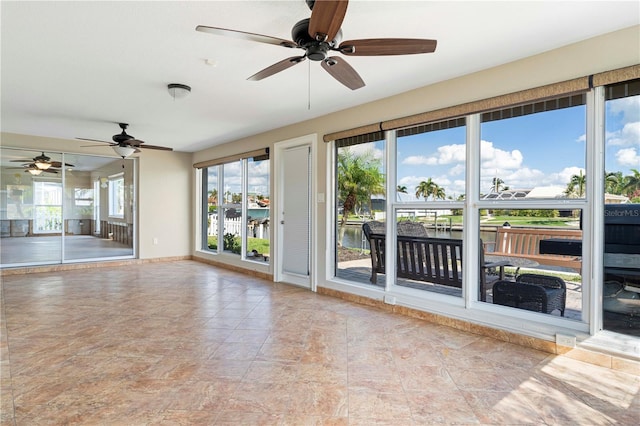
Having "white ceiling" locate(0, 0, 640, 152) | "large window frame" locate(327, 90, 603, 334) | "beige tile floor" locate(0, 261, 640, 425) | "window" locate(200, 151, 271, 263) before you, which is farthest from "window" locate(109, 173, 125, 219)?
"large window frame" locate(327, 90, 603, 334)

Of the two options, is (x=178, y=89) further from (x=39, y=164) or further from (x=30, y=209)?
(x=30, y=209)

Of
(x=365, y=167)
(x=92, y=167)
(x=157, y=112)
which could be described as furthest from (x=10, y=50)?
(x=92, y=167)

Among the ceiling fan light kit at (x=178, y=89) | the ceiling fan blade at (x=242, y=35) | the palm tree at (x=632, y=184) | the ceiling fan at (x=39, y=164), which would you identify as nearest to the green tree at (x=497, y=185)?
the palm tree at (x=632, y=184)

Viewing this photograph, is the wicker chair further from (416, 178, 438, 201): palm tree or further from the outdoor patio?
(416, 178, 438, 201): palm tree

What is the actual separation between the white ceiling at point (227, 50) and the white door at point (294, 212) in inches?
32.0

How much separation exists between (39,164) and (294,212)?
4738 millimetres

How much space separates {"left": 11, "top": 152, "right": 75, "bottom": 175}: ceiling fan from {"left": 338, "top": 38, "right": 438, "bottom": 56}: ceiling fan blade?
652 cm

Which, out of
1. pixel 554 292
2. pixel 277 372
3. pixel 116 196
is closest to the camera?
pixel 277 372

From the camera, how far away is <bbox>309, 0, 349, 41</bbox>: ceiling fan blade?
167cm

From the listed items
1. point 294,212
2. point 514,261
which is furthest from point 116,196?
point 514,261

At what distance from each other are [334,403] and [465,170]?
2.42 metres

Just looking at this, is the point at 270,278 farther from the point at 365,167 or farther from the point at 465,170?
the point at 465,170

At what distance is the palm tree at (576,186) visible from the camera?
2.77m

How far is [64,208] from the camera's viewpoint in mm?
6648
